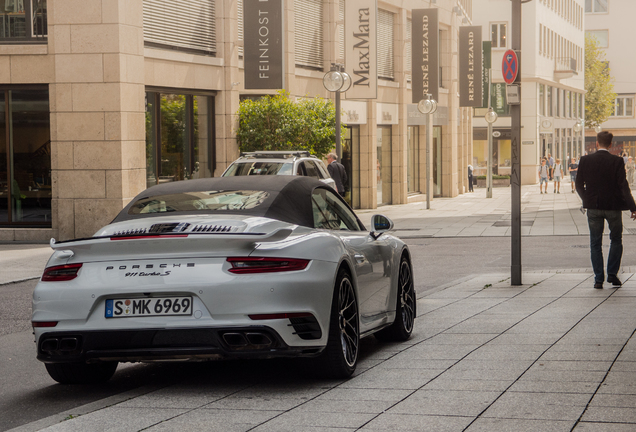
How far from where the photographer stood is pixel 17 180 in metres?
21.0

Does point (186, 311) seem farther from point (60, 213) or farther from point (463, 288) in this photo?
point (60, 213)

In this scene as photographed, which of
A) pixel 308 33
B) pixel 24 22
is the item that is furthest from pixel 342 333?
pixel 308 33

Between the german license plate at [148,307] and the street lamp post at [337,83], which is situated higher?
the street lamp post at [337,83]

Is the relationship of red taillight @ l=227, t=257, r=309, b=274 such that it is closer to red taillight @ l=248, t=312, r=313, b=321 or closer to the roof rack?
red taillight @ l=248, t=312, r=313, b=321

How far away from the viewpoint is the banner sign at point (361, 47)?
30.7 m

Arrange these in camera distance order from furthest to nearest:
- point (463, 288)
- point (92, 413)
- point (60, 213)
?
1. point (60, 213)
2. point (463, 288)
3. point (92, 413)

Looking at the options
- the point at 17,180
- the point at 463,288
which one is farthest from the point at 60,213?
the point at 463,288

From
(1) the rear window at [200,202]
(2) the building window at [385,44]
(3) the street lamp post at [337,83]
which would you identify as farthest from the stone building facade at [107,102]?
(1) the rear window at [200,202]

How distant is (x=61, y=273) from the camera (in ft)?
19.4

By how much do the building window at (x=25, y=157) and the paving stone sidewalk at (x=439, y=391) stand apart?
1423 centimetres

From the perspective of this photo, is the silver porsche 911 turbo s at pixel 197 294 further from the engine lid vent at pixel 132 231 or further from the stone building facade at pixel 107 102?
the stone building facade at pixel 107 102

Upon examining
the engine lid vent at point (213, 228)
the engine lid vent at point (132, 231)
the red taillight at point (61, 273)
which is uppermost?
the engine lid vent at point (213, 228)

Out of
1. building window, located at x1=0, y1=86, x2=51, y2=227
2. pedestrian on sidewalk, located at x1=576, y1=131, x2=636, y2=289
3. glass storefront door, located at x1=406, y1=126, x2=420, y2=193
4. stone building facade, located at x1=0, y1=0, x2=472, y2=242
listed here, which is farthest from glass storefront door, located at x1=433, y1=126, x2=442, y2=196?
pedestrian on sidewalk, located at x1=576, y1=131, x2=636, y2=289

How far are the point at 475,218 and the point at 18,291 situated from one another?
58.9 feet
